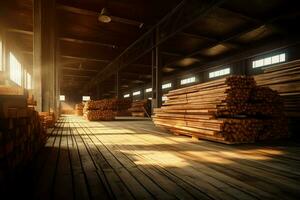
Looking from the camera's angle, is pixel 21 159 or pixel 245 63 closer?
pixel 21 159

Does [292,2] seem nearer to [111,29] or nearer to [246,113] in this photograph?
[246,113]

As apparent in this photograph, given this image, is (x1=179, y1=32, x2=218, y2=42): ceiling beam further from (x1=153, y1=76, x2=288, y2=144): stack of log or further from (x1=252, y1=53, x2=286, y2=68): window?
(x1=153, y1=76, x2=288, y2=144): stack of log

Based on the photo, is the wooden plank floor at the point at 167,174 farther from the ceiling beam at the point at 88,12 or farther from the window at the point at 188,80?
the window at the point at 188,80

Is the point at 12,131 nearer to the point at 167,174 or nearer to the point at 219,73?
the point at 167,174

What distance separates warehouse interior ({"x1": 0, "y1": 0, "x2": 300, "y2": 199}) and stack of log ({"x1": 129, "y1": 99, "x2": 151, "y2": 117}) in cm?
430

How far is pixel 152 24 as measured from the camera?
14.9 m

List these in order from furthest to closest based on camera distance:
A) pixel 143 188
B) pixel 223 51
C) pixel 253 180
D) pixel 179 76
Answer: pixel 179 76 < pixel 223 51 < pixel 253 180 < pixel 143 188

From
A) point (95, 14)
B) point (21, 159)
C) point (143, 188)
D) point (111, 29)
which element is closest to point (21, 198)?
point (21, 159)

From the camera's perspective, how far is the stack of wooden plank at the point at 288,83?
7562 mm

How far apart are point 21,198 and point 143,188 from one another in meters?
1.26

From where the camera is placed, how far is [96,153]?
15.0 feet

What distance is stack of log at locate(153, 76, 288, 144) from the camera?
232 inches

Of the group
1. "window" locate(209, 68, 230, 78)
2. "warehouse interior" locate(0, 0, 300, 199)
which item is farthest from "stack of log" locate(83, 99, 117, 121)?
"window" locate(209, 68, 230, 78)

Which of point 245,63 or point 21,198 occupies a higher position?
point 245,63
